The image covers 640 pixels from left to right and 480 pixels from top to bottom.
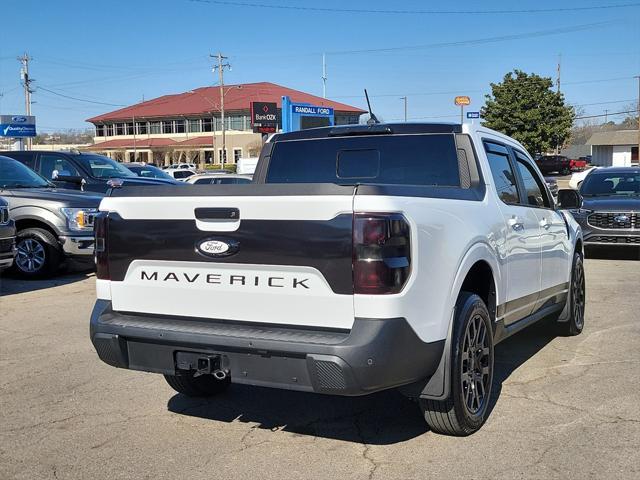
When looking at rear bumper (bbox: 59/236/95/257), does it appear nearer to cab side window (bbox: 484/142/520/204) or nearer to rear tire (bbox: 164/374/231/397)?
rear tire (bbox: 164/374/231/397)

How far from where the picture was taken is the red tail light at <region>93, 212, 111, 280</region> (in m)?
4.04

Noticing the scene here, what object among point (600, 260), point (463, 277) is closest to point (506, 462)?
point (463, 277)

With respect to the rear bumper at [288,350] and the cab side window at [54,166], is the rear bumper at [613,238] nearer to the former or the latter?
the rear bumper at [288,350]

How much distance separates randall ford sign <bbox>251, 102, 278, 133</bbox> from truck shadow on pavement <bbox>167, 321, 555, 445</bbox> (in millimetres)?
36236

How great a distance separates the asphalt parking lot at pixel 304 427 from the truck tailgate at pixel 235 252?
86 centimetres

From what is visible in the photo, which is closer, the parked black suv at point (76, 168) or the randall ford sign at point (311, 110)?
the parked black suv at point (76, 168)

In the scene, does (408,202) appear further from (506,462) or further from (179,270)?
(506,462)

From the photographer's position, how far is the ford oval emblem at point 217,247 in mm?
3660

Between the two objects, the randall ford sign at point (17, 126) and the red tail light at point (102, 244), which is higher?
the randall ford sign at point (17, 126)

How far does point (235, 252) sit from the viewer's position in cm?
365

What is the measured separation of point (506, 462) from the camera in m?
3.83

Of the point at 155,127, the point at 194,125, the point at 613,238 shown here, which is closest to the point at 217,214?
the point at 613,238

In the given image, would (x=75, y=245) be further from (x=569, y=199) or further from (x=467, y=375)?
(x=467, y=375)

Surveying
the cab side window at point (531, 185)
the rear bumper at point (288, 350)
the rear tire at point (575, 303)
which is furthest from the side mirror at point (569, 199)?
the rear bumper at point (288, 350)
